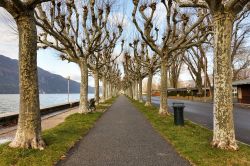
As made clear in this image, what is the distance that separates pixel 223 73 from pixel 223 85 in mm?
367

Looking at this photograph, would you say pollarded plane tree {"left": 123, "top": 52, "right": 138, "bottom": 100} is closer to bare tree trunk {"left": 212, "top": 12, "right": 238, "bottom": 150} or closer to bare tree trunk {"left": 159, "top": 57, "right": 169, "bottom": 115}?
bare tree trunk {"left": 159, "top": 57, "right": 169, "bottom": 115}

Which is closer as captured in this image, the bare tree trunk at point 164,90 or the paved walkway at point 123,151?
the paved walkway at point 123,151

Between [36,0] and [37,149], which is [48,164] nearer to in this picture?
[37,149]

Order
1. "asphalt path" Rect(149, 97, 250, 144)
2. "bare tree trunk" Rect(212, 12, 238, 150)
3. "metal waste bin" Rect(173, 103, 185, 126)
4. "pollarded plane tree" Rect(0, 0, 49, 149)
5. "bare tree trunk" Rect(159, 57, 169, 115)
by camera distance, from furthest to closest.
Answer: "bare tree trunk" Rect(159, 57, 169, 115), "metal waste bin" Rect(173, 103, 185, 126), "asphalt path" Rect(149, 97, 250, 144), "pollarded plane tree" Rect(0, 0, 49, 149), "bare tree trunk" Rect(212, 12, 238, 150)

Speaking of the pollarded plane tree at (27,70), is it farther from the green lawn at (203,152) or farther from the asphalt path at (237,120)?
the asphalt path at (237,120)

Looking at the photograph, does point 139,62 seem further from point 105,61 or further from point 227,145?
point 227,145

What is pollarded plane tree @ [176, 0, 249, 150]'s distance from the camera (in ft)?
30.4

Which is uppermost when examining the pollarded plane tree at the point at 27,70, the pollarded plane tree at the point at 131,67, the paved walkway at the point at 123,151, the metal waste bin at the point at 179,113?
the pollarded plane tree at the point at 131,67

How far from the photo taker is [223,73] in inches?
371

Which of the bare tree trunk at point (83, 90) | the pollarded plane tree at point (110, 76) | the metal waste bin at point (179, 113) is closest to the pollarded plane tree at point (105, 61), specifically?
the pollarded plane tree at point (110, 76)

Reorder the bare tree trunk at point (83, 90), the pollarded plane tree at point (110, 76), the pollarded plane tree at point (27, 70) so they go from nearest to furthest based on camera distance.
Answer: the pollarded plane tree at point (27, 70) → the bare tree trunk at point (83, 90) → the pollarded plane tree at point (110, 76)

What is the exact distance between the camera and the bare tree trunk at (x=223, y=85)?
9.25 m

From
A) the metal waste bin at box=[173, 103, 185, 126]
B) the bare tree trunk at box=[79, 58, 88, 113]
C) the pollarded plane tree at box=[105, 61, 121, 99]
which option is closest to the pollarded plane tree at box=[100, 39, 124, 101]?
the pollarded plane tree at box=[105, 61, 121, 99]

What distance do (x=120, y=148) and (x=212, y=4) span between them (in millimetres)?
5235
